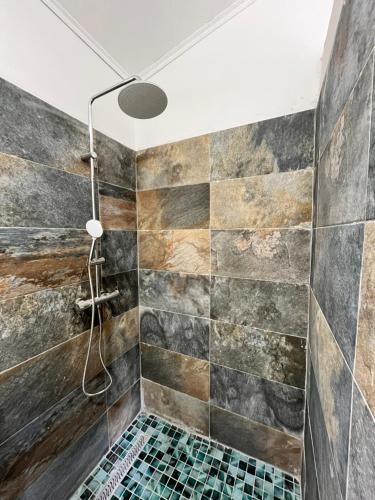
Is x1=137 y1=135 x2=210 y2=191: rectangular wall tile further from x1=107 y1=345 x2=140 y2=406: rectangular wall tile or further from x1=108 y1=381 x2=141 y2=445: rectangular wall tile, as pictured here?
x1=108 y1=381 x2=141 y2=445: rectangular wall tile

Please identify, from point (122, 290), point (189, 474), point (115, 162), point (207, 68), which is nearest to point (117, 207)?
point (115, 162)

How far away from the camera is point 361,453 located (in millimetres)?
330

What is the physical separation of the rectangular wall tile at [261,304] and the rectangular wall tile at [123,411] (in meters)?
0.83

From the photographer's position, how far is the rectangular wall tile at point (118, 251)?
3.70 feet

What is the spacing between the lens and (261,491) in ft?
3.22

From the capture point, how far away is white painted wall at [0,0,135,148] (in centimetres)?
73

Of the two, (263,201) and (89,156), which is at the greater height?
(89,156)

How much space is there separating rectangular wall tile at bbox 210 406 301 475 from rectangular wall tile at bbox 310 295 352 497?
0.66 meters

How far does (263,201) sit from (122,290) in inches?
38.4

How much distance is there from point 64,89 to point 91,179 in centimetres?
41

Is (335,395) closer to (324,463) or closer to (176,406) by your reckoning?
(324,463)

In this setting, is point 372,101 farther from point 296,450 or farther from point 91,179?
point 296,450

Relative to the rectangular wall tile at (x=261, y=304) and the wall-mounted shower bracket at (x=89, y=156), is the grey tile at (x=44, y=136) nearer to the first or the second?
the wall-mounted shower bracket at (x=89, y=156)

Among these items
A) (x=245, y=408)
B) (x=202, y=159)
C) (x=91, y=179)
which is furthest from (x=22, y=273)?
(x=245, y=408)
